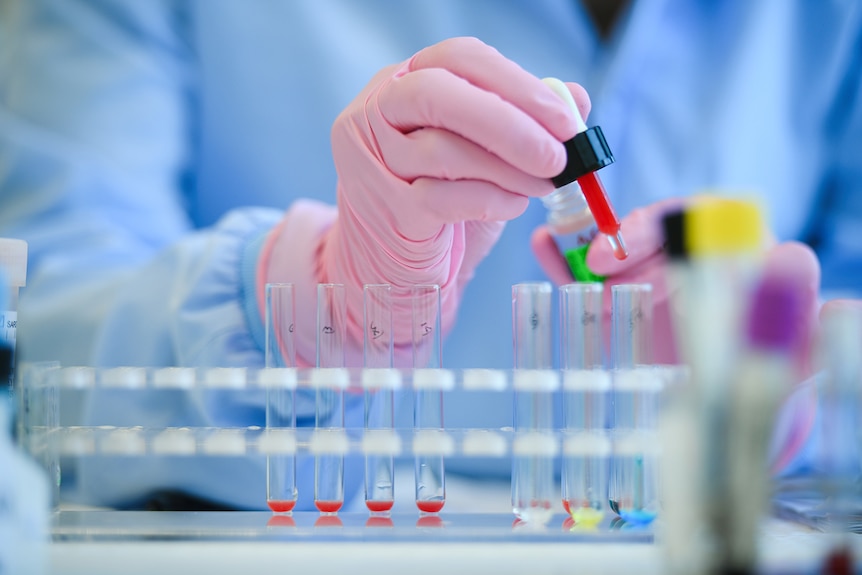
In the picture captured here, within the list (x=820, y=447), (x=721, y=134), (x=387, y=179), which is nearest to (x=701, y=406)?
(x=820, y=447)

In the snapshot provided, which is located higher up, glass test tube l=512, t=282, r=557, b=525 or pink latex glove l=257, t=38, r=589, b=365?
pink latex glove l=257, t=38, r=589, b=365

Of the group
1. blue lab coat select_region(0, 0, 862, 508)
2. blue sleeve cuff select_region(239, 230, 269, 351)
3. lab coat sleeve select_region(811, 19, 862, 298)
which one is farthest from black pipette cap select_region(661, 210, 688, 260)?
lab coat sleeve select_region(811, 19, 862, 298)

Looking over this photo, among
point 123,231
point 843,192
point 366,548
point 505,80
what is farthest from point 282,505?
point 843,192

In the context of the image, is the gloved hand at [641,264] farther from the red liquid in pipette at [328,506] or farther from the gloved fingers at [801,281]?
the red liquid in pipette at [328,506]

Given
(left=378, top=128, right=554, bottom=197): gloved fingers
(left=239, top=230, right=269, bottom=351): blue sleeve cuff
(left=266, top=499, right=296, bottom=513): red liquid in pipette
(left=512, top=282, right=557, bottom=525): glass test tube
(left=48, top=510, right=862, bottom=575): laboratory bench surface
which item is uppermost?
(left=378, top=128, right=554, bottom=197): gloved fingers

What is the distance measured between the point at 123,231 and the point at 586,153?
69 cm

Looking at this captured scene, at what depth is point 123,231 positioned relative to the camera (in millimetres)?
1019

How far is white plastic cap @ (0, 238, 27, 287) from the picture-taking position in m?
0.46

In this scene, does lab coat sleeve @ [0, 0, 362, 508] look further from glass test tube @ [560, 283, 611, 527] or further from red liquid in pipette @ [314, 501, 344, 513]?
glass test tube @ [560, 283, 611, 527]

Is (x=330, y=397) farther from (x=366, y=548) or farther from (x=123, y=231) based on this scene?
(x=123, y=231)

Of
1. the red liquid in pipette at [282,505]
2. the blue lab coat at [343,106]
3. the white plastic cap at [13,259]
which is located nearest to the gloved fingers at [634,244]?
the blue lab coat at [343,106]

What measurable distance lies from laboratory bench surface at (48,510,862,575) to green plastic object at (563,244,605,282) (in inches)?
11.8

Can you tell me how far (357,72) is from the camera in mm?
1045

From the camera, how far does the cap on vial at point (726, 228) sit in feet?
0.93
